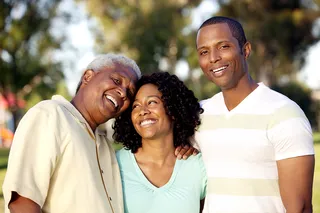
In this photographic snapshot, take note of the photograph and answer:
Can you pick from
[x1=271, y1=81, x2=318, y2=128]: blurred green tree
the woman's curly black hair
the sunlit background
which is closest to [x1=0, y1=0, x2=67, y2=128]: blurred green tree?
the sunlit background

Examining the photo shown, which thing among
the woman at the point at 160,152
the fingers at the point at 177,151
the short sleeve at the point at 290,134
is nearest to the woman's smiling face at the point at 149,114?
the woman at the point at 160,152

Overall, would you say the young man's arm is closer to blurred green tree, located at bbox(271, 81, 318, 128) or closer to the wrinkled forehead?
the wrinkled forehead

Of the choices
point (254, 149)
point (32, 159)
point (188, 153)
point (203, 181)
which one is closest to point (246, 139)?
point (254, 149)

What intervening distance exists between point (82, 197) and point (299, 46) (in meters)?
29.6

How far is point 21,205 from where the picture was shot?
3119 mm

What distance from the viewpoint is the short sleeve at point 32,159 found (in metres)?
3.14

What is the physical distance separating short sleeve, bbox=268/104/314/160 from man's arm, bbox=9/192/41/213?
60.1 inches

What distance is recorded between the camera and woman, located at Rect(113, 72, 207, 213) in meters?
4.08

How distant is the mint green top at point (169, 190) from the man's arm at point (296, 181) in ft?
2.78

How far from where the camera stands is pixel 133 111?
170 inches

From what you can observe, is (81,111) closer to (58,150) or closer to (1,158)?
(58,150)

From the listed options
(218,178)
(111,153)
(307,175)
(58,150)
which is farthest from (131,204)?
(307,175)

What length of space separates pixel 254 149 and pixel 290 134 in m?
0.28

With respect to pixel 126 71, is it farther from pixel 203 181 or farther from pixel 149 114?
pixel 203 181
